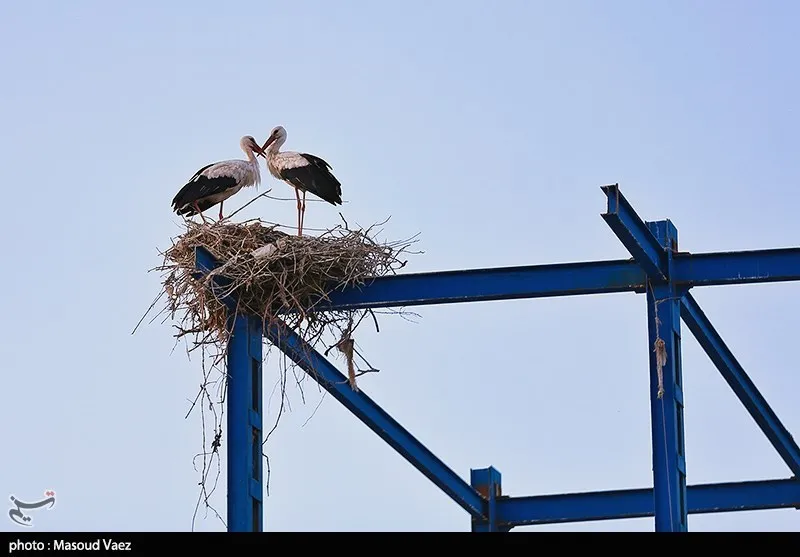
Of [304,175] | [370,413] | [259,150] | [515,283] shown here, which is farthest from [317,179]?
[515,283]

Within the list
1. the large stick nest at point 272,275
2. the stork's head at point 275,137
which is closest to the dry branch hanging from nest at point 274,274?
the large stick nest at point 272,275

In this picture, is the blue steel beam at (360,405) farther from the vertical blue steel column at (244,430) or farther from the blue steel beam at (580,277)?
the blue steel beam at (580,277)

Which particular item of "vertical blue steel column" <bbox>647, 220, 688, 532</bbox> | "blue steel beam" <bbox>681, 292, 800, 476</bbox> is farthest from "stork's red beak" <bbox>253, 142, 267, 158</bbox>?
"vertical blue steel column" <bbox>647, 220, 688, 532</bbox>

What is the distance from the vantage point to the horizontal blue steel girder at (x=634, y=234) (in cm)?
1214

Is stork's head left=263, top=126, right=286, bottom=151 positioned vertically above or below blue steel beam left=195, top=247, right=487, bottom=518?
above

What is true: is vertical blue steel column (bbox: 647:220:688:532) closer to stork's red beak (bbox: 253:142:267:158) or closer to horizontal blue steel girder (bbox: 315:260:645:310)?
horizontal blue steel girder (bbox: 315:260:645:310)

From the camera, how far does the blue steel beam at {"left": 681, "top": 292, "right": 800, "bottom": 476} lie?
13.5 m

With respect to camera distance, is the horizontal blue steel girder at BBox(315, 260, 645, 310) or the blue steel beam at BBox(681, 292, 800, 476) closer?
the horizontal blue steel girder at BBox(315, 260, 645, 310)

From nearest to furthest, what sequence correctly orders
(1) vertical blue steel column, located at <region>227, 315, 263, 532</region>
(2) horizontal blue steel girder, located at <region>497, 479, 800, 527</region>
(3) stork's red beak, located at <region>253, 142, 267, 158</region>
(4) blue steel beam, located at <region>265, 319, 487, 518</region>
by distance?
(1) vertical blue steel column, located at <region>227, 315, 263, 532</region> < (4) blue steel beam, located at <region>265, 319, 487, 518</region> < (2) horizontal blue steel girder, located at <region>497, 479, 800, 527</region> < (3) stork's red beak, located at <region>253, 142, 267, 158</region>

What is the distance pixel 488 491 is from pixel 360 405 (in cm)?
203

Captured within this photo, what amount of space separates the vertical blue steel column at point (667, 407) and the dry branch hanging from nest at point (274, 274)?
196cm

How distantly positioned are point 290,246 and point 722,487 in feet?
13.0
